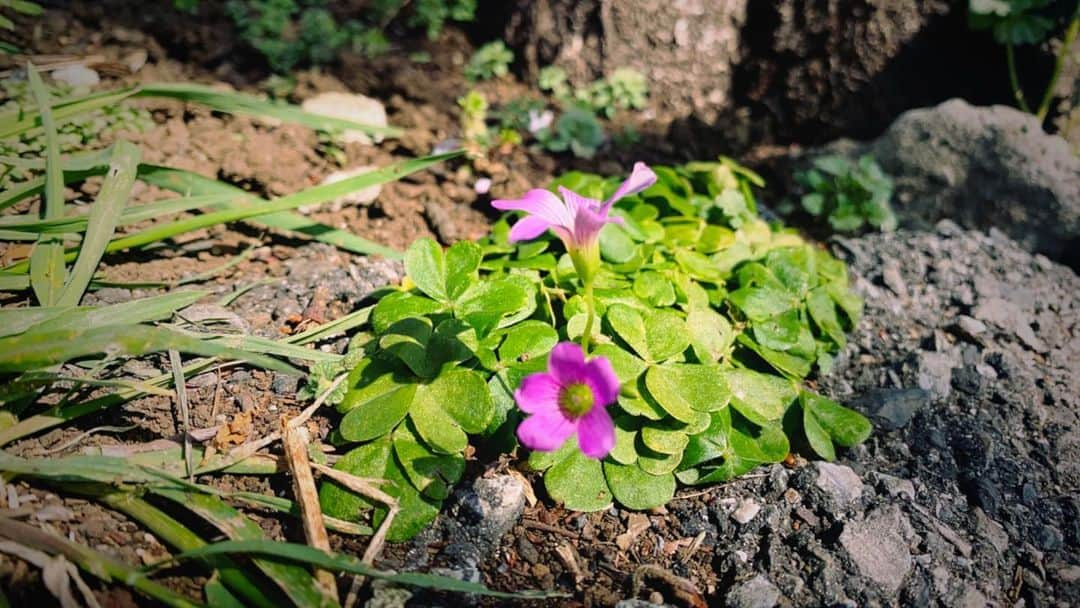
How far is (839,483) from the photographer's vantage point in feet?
6.17

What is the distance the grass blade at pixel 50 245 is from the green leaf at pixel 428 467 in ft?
3.71

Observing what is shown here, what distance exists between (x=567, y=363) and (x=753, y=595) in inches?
30.3

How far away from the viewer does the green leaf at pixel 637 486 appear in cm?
175

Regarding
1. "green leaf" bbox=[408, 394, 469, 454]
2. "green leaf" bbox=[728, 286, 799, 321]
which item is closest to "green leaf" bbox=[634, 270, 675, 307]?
"green leaf" bbox=[728, 286, 799, 321]

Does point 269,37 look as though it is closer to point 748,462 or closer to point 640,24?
point 640,24

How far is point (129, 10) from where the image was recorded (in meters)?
3.34

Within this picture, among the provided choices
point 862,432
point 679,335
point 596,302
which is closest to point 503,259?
point 596,302

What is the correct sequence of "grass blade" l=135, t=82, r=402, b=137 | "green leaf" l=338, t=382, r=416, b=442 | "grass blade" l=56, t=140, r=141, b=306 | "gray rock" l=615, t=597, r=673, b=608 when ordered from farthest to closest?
"grass blade" l=135, t=82, r=402, b=137 < "grass blade" l=56, t=140, r=141, b=306 < "green leaf" l=338, t=382, r=416, b=442 < "gray rock" l=615, t=597, r=673, b=608

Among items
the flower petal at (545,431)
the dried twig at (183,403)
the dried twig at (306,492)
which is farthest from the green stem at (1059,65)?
the dried twig at (183,403)

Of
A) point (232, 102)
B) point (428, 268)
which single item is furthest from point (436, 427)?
point (232, 102)

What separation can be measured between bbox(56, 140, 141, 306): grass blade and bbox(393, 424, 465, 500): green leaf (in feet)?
3.54

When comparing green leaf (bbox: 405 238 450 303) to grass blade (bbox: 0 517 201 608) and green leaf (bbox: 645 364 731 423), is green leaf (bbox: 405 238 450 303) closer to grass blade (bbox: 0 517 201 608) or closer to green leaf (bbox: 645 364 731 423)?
green leaf (bbox: 645 364 731 423)

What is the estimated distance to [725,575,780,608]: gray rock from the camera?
1638mm

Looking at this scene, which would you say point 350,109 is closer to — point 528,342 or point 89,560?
point 528,342
